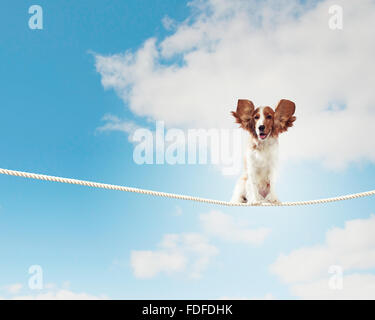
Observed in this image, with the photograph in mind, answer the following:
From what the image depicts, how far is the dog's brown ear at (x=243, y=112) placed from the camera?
617cm

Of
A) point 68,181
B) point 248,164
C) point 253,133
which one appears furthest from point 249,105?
point 68,181

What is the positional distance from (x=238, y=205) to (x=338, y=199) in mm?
1393

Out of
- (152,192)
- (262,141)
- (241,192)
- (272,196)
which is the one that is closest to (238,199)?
(241,192)

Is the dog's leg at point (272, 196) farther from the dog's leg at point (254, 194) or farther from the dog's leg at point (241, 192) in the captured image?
the dog's leg at point (241, 192)

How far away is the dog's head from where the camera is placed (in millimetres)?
6168

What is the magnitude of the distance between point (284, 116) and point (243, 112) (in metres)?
0.61

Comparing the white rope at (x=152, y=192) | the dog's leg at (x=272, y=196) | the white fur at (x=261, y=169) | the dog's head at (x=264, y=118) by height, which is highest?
the dog's head at (x=264, y=118)

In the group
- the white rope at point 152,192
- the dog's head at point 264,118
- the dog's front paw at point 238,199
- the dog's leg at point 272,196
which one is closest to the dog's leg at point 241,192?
the dog's front paw at point 238,199

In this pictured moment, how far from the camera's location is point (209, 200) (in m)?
5.77

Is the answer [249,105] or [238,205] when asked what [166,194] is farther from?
[249,105]

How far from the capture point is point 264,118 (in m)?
6.16

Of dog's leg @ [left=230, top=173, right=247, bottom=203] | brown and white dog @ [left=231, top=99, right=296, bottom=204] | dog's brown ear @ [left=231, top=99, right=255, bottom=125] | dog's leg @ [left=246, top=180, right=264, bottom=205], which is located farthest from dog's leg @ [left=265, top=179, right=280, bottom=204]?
dog's brown ear @ [left=231, top=99, right=255, bottom=125]

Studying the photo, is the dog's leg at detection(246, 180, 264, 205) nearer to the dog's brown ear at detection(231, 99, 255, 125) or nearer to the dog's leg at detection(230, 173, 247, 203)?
the dog's leg at detection(230, 173, 247, 203)

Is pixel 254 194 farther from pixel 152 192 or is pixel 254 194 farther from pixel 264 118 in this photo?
pixel 152 192
